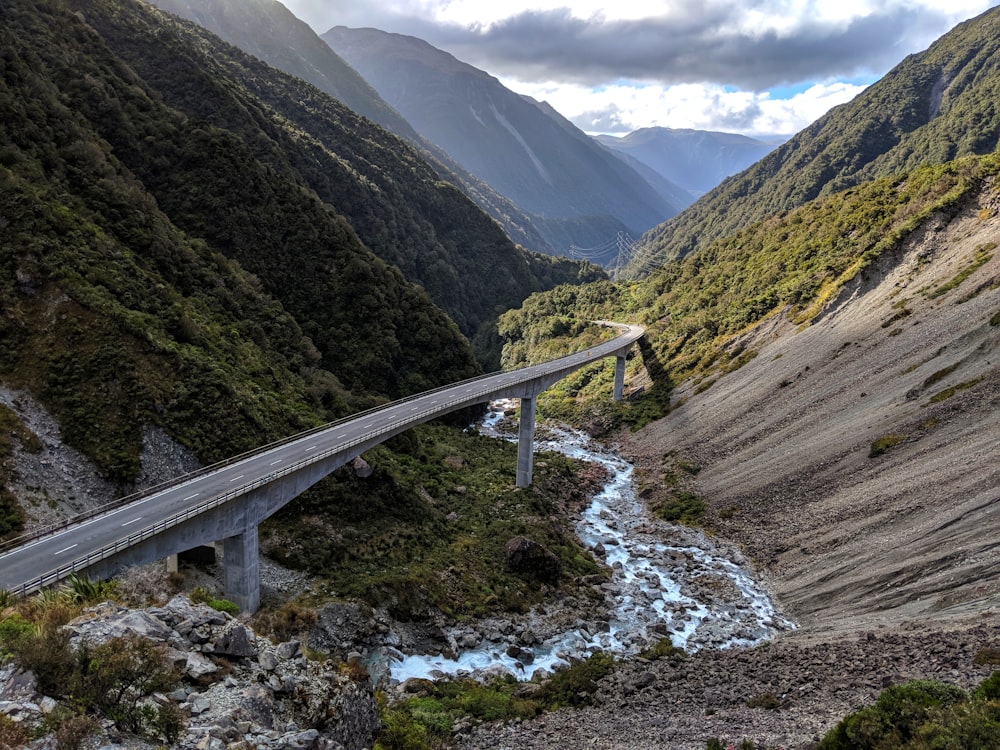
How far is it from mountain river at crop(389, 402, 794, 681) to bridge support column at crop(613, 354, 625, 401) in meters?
37.1

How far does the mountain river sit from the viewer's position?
2861 centimetres

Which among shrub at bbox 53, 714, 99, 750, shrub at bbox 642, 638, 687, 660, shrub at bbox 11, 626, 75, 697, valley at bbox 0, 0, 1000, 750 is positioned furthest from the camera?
shrub at bbox 642, 638, 687, 660

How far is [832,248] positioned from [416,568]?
7467 cm

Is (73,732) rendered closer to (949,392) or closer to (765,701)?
(765,701)

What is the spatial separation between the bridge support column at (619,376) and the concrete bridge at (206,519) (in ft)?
158

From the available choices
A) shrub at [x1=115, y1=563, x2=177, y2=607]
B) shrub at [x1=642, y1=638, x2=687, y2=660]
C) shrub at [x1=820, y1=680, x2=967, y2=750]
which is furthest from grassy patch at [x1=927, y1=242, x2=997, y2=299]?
shrub at [x1=115, y1=563, x2=177, y2=607]

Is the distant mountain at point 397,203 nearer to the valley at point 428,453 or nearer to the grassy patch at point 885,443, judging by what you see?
the valley at point 428,453

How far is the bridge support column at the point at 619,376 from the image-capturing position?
8494 cm

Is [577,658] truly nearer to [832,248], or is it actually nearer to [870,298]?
[870,298]

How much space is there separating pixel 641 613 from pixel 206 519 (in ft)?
79.2

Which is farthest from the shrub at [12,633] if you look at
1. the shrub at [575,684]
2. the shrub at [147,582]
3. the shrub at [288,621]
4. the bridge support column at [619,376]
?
the bridge support column at [619,376]

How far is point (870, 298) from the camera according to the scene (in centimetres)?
6272

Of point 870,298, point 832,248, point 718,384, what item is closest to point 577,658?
point 718,384

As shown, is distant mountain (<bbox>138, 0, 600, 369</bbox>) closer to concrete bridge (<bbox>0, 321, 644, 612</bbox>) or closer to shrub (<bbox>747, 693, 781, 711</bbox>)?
concrete bridge (<bbox>0, 321, 644, 612</bbox>)
